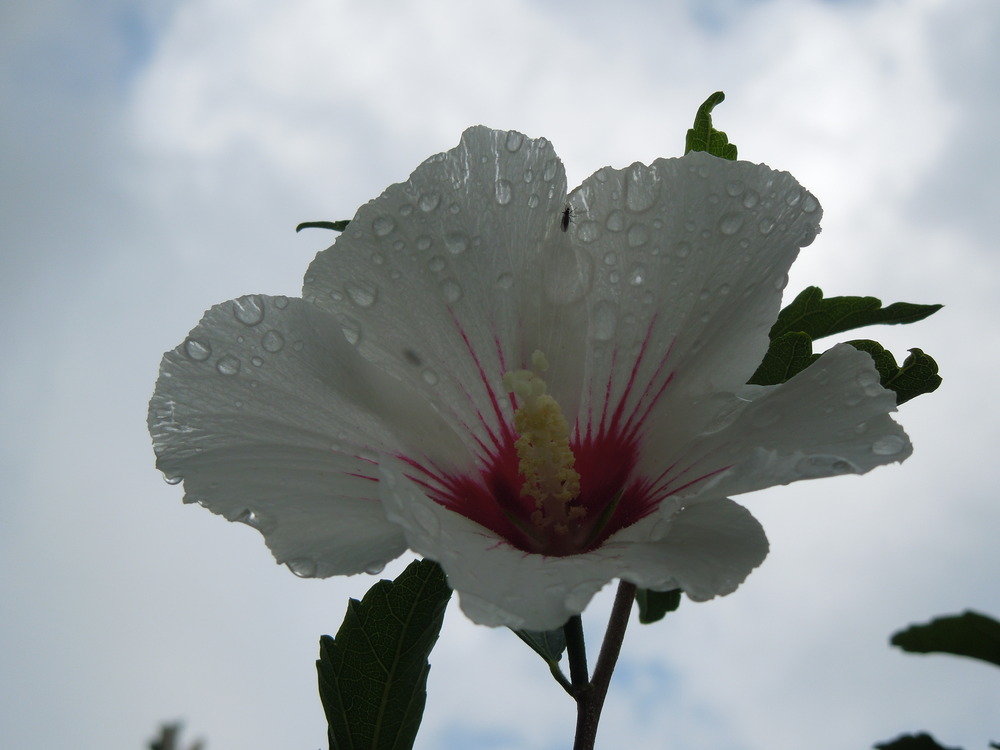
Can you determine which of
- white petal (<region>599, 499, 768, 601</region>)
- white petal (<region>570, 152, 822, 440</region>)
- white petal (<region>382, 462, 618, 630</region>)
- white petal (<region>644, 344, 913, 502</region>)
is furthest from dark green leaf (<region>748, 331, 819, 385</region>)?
white petal (<region>382, 462, 618, 630</region>)

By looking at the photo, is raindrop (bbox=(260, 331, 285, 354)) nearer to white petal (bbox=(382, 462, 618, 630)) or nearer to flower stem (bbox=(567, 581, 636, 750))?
white petal (bbox=(382, 462, 618, 630))

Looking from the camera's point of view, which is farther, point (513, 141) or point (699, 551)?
point (513, 141)

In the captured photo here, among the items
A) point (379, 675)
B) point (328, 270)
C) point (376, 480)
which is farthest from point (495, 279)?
point (379, 675)

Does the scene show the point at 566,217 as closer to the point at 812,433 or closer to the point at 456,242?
→ the point at 456,242

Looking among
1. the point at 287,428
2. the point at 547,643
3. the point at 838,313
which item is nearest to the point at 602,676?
the point at 547,643

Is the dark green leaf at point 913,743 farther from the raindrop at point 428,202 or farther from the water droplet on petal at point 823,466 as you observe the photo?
the raindrop at point 428,202

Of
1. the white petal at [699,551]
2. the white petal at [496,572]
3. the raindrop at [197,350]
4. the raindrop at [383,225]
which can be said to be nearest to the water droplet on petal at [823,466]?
the white petal at [699,551]

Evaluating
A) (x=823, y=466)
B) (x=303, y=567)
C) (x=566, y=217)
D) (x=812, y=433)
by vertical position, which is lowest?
(x=303, y=567)
